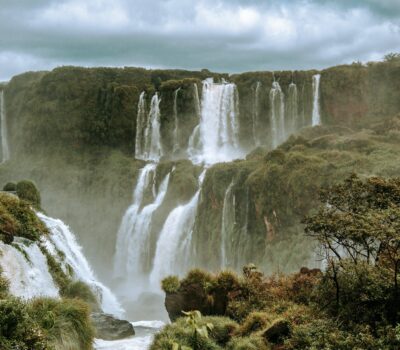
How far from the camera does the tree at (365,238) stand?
1178 cm

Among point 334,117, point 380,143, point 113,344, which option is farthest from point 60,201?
point 113,344

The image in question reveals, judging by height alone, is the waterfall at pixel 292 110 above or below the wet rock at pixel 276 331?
above

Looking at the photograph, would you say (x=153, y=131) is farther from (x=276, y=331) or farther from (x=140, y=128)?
(x=276, y=331)

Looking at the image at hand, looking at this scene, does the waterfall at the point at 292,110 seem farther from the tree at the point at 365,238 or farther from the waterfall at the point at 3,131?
the waterfall at the point at 3,131

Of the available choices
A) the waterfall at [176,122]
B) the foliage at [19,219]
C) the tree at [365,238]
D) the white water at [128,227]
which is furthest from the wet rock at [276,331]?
the waterfall at [176,122]

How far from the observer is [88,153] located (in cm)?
5841

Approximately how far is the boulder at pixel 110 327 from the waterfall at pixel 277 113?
33.2 m

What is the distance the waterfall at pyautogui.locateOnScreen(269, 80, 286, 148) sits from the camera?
48969mm

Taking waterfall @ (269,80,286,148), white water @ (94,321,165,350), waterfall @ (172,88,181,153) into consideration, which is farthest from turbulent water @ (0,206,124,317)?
waterfall @ (172,88,181,153)

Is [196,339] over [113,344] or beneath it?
over

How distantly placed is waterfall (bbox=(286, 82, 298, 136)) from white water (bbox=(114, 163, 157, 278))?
1391 cm

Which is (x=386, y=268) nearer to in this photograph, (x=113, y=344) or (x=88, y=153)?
(x=113, y=344)

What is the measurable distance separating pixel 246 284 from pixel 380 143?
16.3 meters

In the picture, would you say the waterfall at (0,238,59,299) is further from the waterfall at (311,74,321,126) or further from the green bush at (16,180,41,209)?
the waterfall at (311,74,321,126)
